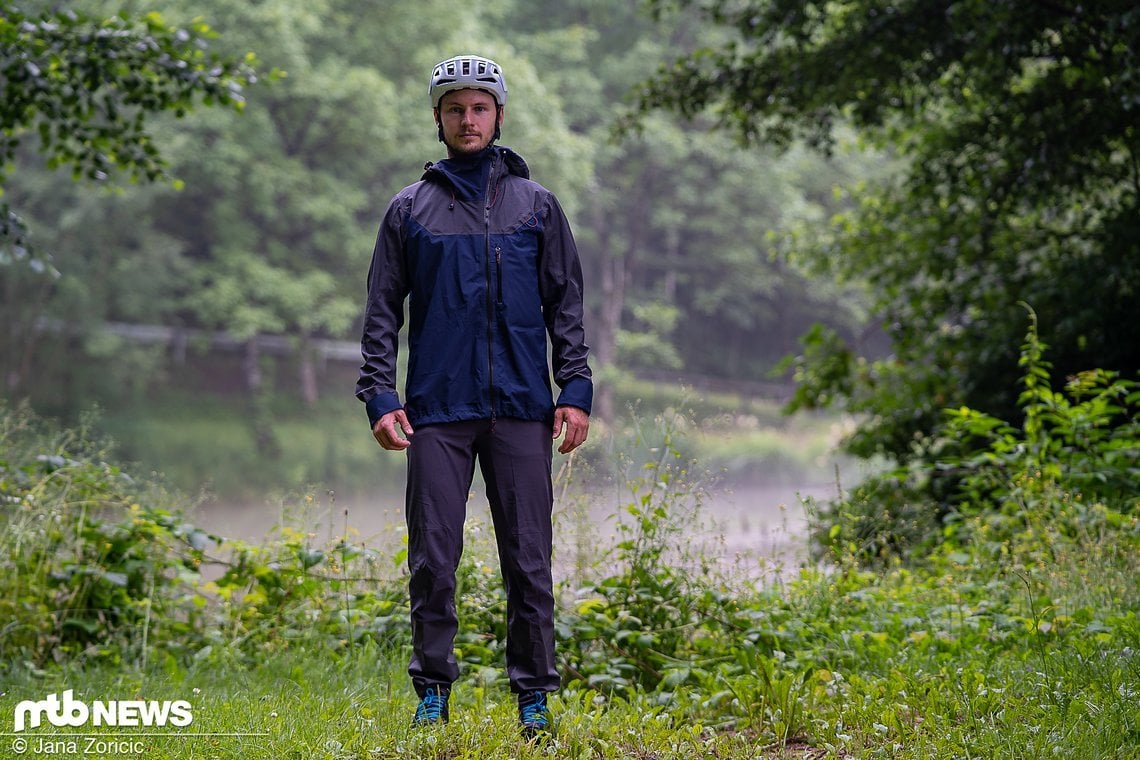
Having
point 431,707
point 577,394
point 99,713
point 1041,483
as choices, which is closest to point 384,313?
point 577,394

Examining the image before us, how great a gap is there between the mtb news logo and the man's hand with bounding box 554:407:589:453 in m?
1.49

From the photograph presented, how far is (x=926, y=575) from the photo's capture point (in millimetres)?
6172

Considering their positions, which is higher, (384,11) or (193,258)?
(384,11)

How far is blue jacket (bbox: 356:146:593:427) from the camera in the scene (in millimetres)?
3596

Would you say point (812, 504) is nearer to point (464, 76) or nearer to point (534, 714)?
point (534, 714)

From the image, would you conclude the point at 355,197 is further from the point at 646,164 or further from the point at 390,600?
the point at 390,600

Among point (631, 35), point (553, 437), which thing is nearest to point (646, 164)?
point (631, 35)

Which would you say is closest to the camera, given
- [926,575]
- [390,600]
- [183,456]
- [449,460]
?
[449,460]

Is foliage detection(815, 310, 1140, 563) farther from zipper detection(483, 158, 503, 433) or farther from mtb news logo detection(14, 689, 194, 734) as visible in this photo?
mtb news logo detection(14, 689, 194, 734)

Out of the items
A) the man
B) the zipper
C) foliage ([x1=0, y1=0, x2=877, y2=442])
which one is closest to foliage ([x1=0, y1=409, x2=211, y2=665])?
the man

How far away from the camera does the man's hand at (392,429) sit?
11.5ft

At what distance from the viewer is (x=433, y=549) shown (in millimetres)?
3537

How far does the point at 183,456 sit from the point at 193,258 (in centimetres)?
633

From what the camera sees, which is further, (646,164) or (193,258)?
(646,164)
